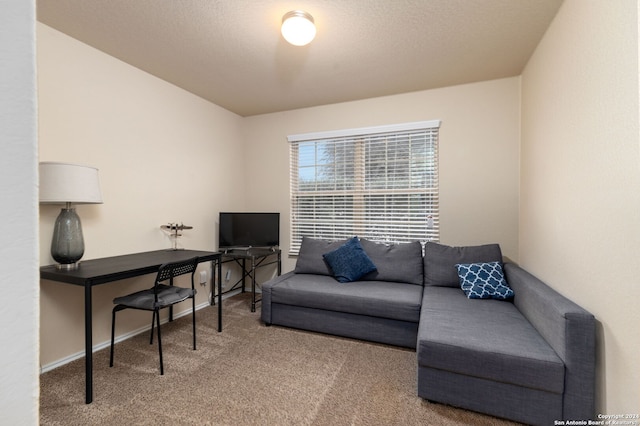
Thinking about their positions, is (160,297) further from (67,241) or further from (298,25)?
(298,25)

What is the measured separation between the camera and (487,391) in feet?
5.58

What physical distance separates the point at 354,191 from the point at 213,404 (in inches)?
104

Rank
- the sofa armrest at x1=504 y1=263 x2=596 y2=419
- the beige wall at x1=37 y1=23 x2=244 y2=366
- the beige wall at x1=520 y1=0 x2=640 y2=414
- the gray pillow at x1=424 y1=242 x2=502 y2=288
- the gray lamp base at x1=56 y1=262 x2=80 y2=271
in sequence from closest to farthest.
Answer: the beige wall at x1=520 y1=0 x2=640 y2=414
the sofa armrest at x1=504 y1=263 x2=596 y2=419
the gray lamp base at x1=56 y1=262 x2=80 y2=271
the beige wall at x1=37 y1=23 x2=244 y2=366
the gray pillow at x1=424 y1=242 x2=502 y2=288

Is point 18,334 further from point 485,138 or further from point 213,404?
point 485,138

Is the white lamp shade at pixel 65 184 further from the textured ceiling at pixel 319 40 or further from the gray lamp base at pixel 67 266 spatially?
the textured ceiling at pixel 319 40

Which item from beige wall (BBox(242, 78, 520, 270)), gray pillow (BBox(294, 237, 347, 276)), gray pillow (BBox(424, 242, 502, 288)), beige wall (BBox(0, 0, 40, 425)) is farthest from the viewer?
gray pillow (BBox(294, 237, 347, 276))

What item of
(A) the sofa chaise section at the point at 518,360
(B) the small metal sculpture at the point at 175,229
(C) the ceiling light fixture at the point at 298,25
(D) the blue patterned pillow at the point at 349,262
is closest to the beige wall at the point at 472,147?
(D) the blue patterned pillow at the point at 349,262

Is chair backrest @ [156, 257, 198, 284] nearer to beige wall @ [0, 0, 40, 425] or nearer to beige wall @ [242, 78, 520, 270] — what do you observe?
beige wall @ [0, 0, 40, 425]

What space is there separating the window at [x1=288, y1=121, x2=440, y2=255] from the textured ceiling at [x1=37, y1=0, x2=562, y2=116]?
0.59m

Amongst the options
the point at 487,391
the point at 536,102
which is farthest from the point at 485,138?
the point at 487,391

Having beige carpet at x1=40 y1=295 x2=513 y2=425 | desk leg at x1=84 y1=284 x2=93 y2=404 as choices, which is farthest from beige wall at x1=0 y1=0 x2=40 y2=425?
desk leg at x1=84 y1=284 x2=93 y2=404

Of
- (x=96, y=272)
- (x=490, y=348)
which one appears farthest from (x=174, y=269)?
(x=490, y=348)

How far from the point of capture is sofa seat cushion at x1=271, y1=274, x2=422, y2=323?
99.8 inches

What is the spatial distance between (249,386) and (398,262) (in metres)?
1.87
